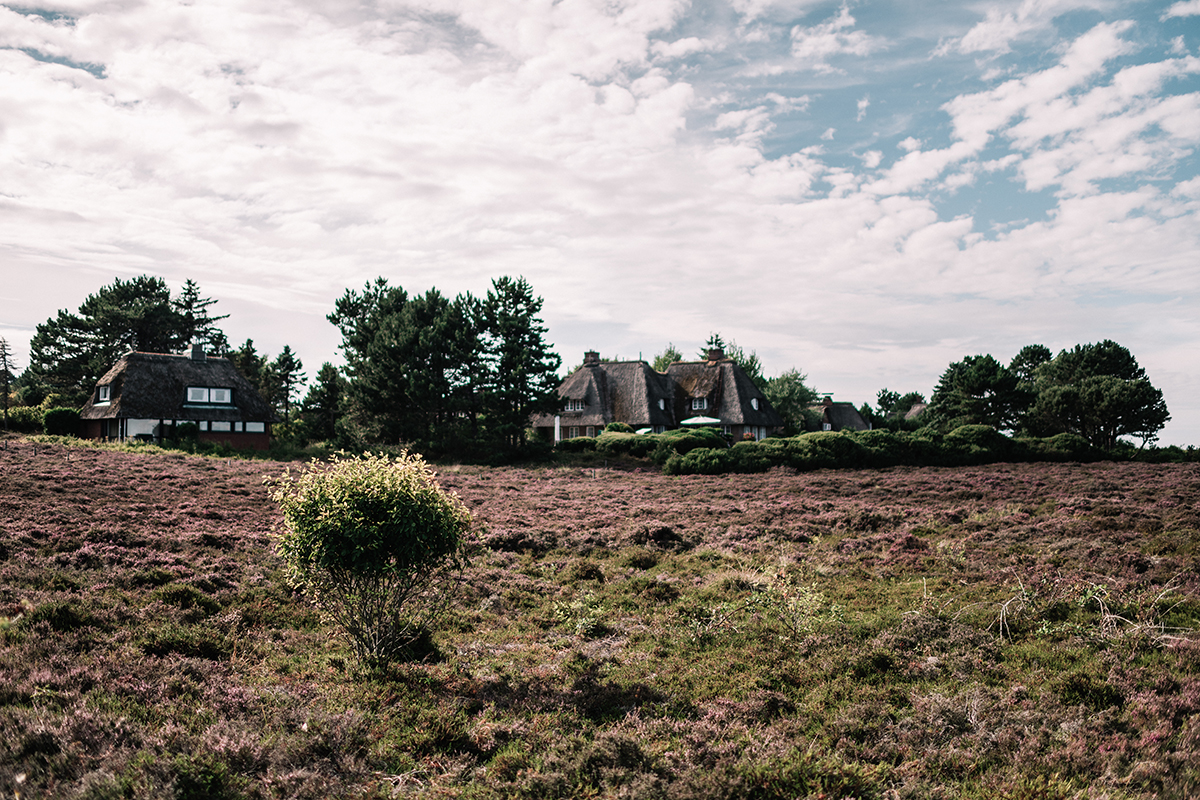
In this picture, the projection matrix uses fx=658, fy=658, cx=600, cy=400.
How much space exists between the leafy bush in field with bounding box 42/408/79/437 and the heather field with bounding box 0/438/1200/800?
36186mm

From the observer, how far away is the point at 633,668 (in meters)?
9.98

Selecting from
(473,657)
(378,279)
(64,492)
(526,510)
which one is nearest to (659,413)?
(378,279)

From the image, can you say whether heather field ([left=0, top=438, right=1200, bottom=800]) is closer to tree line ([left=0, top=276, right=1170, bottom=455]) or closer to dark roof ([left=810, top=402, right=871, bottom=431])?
tree line ([left=0, top=276, right=1170, bottom=455])

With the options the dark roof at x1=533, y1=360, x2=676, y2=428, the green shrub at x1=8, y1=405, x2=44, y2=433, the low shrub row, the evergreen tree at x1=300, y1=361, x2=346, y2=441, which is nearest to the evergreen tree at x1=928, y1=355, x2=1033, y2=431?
the low shrub row

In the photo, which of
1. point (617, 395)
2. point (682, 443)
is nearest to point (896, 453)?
point (682, 443)

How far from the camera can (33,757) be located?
6.11 metres

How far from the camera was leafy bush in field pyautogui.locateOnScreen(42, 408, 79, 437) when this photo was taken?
47.5 m

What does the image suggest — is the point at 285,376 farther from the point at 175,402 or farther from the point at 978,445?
the point at 978,445

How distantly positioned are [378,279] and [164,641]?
59.6 metres

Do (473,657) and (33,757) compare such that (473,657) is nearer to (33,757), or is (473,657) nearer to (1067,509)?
(33,757)

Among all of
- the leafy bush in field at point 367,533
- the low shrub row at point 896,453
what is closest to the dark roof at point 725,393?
the low shrub row at point 896,453

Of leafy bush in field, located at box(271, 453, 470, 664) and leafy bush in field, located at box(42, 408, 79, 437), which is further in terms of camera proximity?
leafy bush in field, located at box(42, 408, 79, 437)

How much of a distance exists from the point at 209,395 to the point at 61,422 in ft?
31.6

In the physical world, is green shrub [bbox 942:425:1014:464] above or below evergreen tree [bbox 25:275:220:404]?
below
